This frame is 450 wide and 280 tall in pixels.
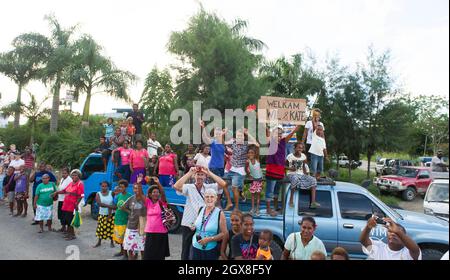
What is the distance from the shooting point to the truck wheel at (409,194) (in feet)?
49.6

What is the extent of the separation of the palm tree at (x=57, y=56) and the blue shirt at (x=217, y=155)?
55.8 feet

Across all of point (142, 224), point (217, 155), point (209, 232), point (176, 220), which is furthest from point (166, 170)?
point (209, 232)

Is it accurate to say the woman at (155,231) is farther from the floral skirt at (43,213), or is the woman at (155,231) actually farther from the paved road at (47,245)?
the floral skirt at (43,213)

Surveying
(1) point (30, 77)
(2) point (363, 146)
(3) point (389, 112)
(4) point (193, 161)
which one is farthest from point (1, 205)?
(1) point (30, 77)

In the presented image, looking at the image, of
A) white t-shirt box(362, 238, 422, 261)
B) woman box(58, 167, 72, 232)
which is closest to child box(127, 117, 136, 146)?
woman box(58, 167, 72, 232)

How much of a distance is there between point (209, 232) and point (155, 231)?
4.01ft

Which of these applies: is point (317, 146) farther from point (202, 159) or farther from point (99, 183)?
point (99, 183)

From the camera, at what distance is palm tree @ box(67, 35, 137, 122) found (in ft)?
69.6

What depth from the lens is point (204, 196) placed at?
4.87 m

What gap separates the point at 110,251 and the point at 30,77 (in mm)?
23027

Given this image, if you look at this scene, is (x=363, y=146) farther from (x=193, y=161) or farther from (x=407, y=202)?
(x=193, y=161)

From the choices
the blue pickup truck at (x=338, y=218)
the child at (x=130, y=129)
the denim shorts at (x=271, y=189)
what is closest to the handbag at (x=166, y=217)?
the blue pickup truck at (x=338, y=218)

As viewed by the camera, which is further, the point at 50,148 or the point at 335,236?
the point at 50,148

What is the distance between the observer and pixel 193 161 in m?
8.04
